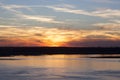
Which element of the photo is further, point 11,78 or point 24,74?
point 24,74

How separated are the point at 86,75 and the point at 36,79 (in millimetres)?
4004

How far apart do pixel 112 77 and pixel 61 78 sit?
134 inches

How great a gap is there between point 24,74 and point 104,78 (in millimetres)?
5892

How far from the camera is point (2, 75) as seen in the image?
93.0 feet

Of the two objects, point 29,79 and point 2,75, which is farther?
point 2,75

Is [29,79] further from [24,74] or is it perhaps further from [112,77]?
[112,77]

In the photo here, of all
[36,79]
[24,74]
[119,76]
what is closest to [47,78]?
[36,79]

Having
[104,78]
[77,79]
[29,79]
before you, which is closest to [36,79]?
[29,79]

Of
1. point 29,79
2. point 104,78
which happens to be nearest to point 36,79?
point 29,79

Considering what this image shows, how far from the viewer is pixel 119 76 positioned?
1094 inches

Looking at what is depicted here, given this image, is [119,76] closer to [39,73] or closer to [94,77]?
[94,77]

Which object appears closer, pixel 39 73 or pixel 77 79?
pixel 77 79

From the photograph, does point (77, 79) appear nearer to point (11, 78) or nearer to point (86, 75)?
point (86, 75)

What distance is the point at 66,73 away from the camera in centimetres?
3012
